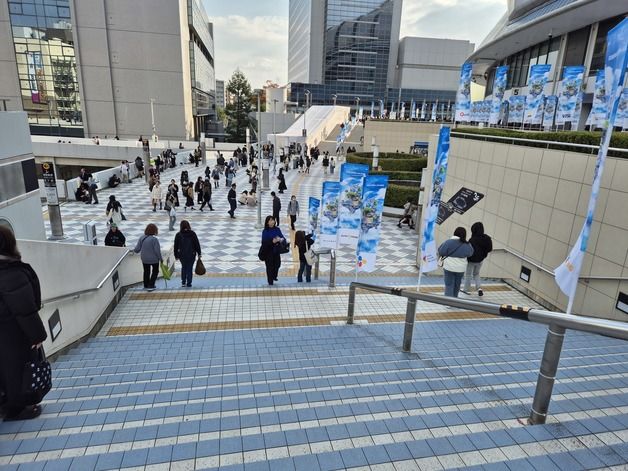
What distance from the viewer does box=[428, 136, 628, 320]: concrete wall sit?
6230 millimetres

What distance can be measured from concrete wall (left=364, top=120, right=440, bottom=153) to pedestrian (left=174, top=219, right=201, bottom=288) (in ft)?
120

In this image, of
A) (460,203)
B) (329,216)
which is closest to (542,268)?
(460,203)

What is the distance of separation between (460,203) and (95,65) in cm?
5002

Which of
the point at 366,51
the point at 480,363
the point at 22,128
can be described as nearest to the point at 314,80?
the point at 366,51

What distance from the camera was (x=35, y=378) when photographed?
113 inches

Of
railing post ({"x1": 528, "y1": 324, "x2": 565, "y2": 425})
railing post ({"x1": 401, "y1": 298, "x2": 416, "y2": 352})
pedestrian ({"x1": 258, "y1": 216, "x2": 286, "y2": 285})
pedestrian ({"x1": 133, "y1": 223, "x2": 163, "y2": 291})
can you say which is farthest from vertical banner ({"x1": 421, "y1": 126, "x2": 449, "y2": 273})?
pedestrian ({"x1": 133, "y1": 223, "x2": 163, "y2": 291})

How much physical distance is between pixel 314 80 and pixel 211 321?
295 ft

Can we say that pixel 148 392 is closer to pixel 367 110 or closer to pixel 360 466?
pixel 360 466

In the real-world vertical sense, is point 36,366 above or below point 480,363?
above

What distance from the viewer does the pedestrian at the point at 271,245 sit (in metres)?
8.17

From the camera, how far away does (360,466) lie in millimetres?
2455

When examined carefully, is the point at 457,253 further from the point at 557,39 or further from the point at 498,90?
the point at 557,39

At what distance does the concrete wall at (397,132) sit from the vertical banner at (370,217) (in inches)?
1375

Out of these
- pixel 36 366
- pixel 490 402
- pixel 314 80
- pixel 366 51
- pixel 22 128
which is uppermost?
pixel 366 51
